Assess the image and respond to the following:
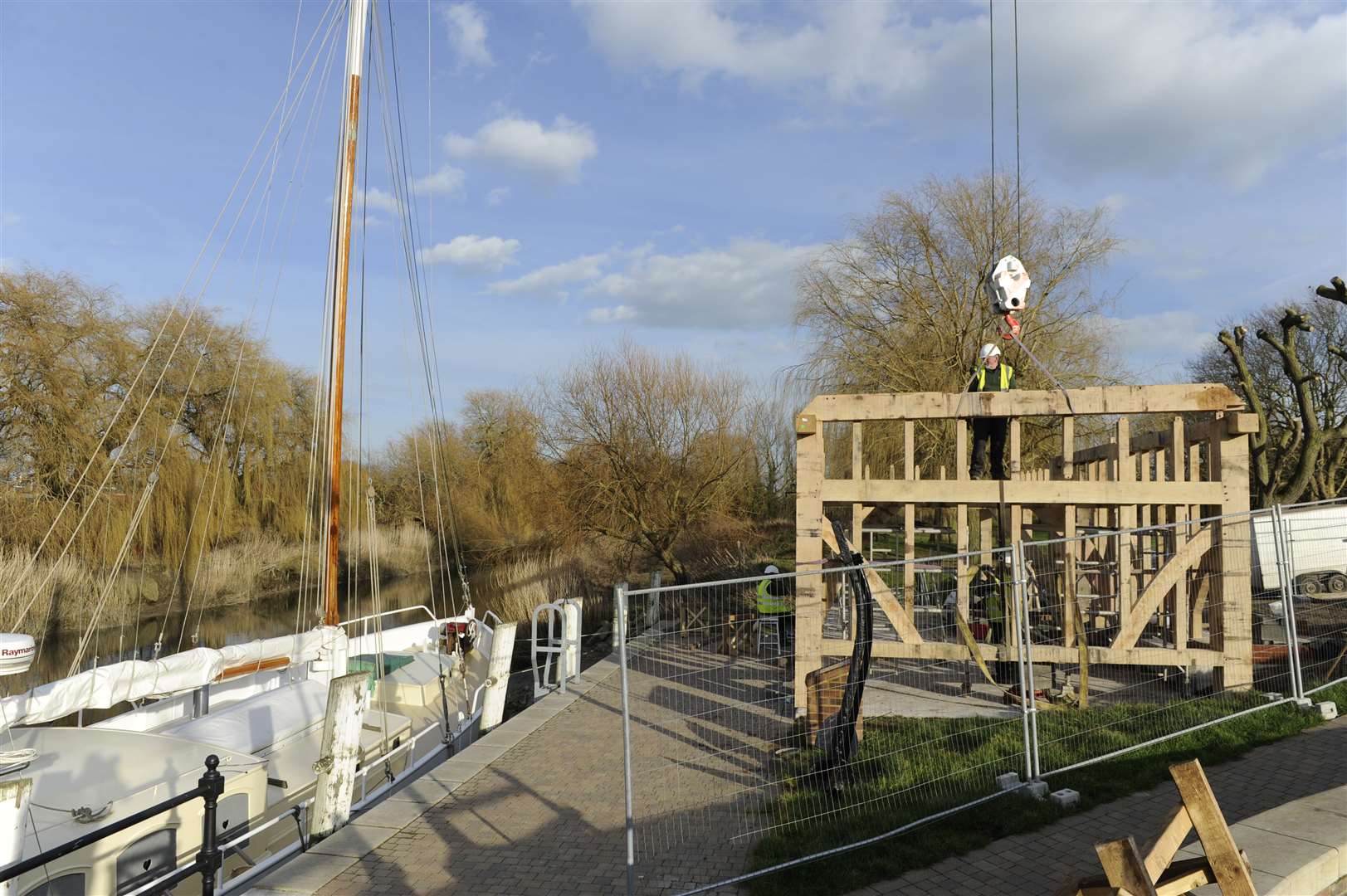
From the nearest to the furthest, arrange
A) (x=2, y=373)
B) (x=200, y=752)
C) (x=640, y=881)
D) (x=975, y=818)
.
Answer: (x=640, y=881), (x=975, y=818), (x=200, y=752), (x=2, y=373)

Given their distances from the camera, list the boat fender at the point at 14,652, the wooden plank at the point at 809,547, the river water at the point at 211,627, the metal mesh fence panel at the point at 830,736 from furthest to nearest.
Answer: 1. the river water at the point at 211,627
2. the wooden plank at the point at 809,547
3. the boat fender at the point at 14,652
4. the metal mesh fence panel at the point at 830,736

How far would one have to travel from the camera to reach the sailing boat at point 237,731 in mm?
6391

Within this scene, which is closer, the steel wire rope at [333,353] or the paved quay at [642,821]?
the paved quay at [642,821]

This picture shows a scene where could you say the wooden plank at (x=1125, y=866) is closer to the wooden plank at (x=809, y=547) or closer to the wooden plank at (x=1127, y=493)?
the wooden plank at (x=809, y=547)

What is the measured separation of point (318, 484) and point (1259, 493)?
29413 millimetres

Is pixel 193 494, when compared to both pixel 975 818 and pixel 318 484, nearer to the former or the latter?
pixel 318 484

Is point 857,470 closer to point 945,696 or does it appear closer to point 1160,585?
point 945,696

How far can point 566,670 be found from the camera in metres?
12.5

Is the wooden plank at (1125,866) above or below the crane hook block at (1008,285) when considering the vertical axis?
below

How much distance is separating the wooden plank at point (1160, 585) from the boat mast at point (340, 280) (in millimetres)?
10129

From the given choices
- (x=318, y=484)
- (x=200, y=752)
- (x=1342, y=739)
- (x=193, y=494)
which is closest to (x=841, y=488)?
(x=1342, y=739)

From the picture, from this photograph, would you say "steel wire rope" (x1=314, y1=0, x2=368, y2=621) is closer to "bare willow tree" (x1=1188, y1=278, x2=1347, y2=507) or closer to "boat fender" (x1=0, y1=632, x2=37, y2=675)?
"boat fender" (x1=0, y1=632, x2=37, y2=675)

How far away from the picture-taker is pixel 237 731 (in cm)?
870

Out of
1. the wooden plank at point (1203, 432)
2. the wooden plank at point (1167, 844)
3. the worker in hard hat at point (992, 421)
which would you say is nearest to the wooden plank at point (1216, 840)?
the wooden plank at point (1167, 844)
